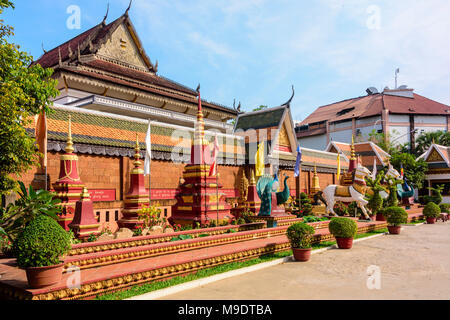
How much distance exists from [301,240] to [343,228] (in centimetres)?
226

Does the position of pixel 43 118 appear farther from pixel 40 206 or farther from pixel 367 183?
pixel 367 183

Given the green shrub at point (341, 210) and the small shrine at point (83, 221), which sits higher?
the small shrine at point (83, 221)

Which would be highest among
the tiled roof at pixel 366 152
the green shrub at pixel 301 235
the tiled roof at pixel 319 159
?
the tiled roof at pixel 366 152

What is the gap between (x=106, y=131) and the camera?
12.5m

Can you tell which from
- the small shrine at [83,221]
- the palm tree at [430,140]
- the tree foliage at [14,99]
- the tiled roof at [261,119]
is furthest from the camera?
the palm tree at [430,140]

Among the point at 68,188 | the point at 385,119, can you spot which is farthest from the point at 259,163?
the point at 385,119

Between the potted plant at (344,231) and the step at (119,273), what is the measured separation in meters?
2.42

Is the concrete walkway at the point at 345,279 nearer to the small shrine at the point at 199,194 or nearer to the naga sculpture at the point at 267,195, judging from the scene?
the naga sculpture at the point at 267,195

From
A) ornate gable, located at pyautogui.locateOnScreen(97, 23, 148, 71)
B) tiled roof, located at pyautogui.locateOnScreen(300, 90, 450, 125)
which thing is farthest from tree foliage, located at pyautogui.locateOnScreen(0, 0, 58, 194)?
tiled roof, located at pyautogui.locateOnScreen(300, 90, 450, 125)

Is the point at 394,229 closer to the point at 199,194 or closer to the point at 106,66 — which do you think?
the point at 199,194

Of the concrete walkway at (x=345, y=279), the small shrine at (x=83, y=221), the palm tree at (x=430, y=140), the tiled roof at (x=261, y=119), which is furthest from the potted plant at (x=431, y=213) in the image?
the palm tree at (x=430, y=140)

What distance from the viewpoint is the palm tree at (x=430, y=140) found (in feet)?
129

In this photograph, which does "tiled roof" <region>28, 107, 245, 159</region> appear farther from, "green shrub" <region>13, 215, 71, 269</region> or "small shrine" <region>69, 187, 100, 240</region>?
"green shrub" <region>13, 215, 71, 269</region>

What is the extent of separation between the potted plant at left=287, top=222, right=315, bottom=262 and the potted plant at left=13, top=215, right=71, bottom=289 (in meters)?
5.11
